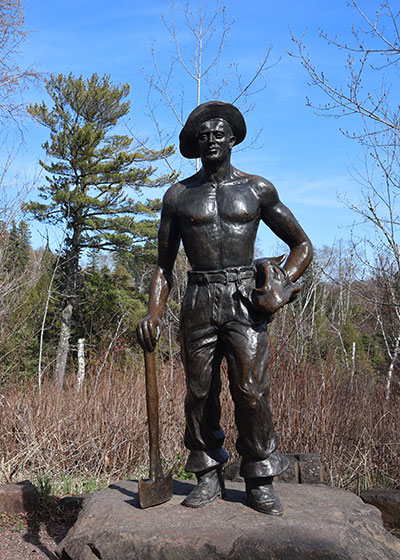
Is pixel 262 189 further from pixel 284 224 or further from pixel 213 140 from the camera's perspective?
pixel 213 140

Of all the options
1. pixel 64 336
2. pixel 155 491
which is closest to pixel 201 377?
pixel 155 491

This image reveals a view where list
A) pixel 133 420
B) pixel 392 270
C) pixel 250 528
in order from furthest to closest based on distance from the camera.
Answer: pixel 392 270, pixel 133 420, pixel 250 528

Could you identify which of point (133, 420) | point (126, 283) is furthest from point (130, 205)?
point (133, 420)

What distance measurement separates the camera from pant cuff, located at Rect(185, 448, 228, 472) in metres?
3.43

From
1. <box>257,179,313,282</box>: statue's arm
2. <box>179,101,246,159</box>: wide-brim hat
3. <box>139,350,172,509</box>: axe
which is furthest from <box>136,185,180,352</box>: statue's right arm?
<box>257,179,313,282</box>: statue's arm

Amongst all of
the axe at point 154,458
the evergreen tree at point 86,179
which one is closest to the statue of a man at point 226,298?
the axe at point 154,458

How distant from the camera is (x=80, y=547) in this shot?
299 centimetres

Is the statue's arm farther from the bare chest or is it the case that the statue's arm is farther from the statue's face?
the statue's face

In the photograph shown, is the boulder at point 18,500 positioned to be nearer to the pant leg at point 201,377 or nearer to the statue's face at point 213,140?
the pant leg at point 201,377

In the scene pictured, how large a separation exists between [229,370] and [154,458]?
725mm

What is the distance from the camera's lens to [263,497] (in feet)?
10.6

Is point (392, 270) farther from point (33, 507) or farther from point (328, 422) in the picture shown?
point (33, 507)

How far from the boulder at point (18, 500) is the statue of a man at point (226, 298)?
Result: 2.04 metres

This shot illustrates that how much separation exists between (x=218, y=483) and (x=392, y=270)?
6768 mm
